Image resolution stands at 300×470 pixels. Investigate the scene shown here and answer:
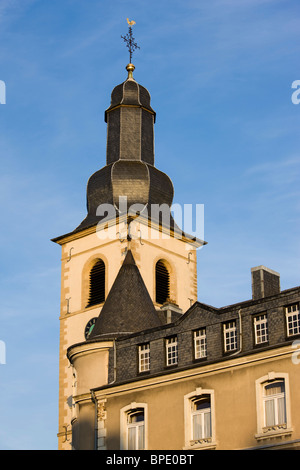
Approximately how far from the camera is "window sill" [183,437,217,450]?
147ft

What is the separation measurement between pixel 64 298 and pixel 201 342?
30143mm

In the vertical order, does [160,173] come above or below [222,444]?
above

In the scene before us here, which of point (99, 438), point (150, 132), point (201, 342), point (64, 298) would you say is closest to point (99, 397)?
point (99, 438)

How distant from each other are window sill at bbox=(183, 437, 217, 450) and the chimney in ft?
22.5

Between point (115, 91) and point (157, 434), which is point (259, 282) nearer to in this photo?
point (157, 434)

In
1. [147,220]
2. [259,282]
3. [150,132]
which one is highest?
[150,132]

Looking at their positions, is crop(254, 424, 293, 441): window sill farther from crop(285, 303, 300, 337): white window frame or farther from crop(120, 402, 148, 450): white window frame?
crop(120, 402, 148, 450): white window frame

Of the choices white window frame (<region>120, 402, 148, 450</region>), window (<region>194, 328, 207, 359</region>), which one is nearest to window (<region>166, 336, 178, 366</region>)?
window (<region>194, 328, 207, 359</region>)

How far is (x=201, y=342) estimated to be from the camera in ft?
155

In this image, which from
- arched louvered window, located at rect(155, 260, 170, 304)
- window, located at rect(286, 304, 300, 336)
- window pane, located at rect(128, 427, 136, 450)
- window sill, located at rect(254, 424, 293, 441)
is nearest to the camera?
window sill, located at rect(254, 424, 293, 441)

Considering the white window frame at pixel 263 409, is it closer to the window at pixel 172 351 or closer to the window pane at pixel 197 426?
the window pane at pixel 197 426

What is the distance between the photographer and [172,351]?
48.3 meters

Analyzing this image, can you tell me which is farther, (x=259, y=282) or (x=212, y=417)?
(x=259, y=282)
